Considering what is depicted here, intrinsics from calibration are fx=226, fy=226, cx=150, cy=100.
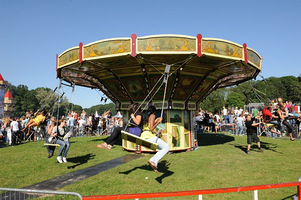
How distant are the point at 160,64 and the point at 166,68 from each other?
81.6 inches

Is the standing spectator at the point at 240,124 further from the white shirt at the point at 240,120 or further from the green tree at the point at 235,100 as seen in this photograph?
→ the green tree at the point at 235,100

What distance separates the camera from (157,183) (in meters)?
6.49

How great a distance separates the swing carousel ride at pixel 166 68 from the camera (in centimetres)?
866

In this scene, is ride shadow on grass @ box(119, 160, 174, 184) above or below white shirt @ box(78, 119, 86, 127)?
below

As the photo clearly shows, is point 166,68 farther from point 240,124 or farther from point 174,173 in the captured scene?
point 240,124

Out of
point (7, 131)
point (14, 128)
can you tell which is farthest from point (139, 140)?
point (7, 131)

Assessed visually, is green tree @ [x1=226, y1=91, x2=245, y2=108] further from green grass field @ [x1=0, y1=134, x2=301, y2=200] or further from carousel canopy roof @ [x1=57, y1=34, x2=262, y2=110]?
green grass field @ [x1=0, y1=134, x2=301, y2=200]

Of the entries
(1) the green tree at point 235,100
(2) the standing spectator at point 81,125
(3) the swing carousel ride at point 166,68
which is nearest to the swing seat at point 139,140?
(3) the swing carousel ride at point 166,68

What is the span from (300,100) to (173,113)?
60.8 metres

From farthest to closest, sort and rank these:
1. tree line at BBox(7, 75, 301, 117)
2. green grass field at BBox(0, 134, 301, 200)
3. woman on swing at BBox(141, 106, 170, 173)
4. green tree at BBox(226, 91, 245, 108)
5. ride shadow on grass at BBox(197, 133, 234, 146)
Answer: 1. green tree at BBox(226, 91, 245, 108)
2. tree line at BBox(7, 75, 301, 117)
3. ride shadow on grass at BBox(197, 133, 234, 146)
4. woman on swing at BBox(141, 106, 170, 173)
5. green grass field at BBox(0, 134, 301, 200)

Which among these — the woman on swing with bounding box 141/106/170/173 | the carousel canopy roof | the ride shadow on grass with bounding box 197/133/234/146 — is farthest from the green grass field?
the ride shadow on grass with bounding box 197/133/234/146

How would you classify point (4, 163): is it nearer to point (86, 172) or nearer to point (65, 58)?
point (86, 172)

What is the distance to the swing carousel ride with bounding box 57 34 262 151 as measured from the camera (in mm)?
8656

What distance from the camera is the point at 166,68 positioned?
27.3 feet
